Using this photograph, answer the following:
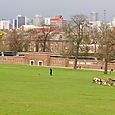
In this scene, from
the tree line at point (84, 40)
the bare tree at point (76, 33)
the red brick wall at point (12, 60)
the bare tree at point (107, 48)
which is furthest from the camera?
the red brick wall at point (12, 60)

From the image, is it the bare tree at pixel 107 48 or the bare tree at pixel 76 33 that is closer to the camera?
the bare tree at pixel 107 48

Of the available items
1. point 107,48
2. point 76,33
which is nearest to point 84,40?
point 76,33

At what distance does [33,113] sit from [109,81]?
82.7 feet

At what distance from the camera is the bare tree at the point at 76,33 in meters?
82.8

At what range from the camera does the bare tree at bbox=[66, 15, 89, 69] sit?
82.8m

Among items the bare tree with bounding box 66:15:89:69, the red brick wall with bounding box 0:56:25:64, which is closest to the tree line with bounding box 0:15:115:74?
the bare tree with bounding box 66:15:89:69

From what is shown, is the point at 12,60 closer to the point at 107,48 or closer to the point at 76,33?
the point at 76,33

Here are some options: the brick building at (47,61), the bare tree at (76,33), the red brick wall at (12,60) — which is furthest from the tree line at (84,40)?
the red brick wall at (12,60)

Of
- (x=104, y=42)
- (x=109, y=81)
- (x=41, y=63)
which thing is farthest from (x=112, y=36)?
(x=109, y=81)

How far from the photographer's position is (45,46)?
122250 mm

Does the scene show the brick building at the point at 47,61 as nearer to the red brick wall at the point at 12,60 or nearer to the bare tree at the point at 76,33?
the red brick wall at the point at 12,60

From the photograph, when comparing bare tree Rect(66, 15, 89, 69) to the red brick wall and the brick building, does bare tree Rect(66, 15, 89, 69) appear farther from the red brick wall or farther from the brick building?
the red brick wall

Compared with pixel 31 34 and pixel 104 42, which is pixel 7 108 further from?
pixel 31 34

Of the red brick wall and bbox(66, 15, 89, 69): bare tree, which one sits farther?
the red brick wall
